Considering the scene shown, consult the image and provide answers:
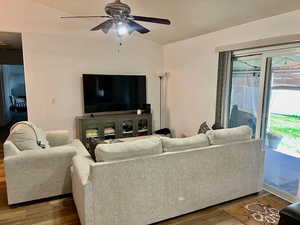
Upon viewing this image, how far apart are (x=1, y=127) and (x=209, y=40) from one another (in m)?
6.95

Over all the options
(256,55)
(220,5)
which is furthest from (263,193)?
(220,5)

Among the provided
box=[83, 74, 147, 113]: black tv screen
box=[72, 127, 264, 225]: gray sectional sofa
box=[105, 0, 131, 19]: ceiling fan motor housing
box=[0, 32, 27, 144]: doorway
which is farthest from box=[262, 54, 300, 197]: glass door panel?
box=[0, 32, 27, 144]: doorway

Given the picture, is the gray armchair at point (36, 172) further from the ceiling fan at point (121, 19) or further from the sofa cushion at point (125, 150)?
the ceiling fan at point (121, 19)

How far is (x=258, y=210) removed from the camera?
271 centimetres

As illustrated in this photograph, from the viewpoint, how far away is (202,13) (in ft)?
11.3

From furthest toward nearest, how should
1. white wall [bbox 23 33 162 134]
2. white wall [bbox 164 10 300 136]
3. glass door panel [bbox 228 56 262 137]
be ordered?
white wall [bbox 23 33 162 134] < glass door panel [bbox 228 56 262 137] < white wall [bbox 164 10 300 136]

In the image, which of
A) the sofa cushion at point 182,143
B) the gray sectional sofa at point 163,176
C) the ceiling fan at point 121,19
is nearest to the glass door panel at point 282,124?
the gray sectional sofa at point 163,176

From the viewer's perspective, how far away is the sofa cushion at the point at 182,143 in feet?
8.01

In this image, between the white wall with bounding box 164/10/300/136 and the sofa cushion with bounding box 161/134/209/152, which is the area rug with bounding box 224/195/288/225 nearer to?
the sofa cushion with bounding box 161/134/209/152

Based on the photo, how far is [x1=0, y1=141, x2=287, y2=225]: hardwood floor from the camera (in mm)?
2465

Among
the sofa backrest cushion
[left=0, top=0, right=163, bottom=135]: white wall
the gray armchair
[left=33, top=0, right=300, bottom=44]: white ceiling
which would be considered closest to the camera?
the gray armchair

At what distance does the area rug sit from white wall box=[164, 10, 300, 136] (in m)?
1.69

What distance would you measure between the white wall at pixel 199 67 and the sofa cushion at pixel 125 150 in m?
2.22

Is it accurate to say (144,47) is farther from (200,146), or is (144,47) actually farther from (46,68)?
(200,146)
